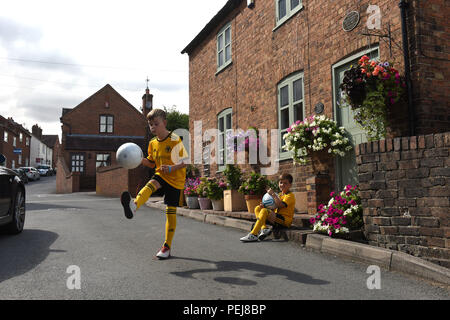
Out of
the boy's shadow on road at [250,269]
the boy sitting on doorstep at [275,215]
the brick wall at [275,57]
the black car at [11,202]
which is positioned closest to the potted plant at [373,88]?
the brick wall at [275,57]

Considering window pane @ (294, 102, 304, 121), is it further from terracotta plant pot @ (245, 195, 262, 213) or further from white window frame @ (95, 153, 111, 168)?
white window frame @ (95, 153, 111, 168)

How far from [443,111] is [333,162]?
2160mm

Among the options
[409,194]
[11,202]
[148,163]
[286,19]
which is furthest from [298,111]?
[11,202]

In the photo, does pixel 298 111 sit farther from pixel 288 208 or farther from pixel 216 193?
pixel 288 208

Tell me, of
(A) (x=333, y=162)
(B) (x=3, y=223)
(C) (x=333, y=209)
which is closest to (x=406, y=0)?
(A) (x=333, y=162)

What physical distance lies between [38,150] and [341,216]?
71824mm

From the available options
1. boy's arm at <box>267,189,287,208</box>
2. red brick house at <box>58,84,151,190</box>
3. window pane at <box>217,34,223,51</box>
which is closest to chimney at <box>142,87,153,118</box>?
red brick house at <box>58,84,151,190</box>

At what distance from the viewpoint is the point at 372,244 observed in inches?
185

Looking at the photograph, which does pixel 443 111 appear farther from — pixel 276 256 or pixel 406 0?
pixel 276 256

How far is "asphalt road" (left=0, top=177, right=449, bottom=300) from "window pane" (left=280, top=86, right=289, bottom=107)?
431 centimetres

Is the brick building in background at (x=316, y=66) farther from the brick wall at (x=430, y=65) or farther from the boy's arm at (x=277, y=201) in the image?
the boy's arm at (x=277, y=201)

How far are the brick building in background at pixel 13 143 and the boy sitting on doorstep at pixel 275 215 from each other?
154 feet

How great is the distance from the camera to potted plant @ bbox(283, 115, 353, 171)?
7016 mm

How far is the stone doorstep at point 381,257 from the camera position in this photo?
11.7 feet
